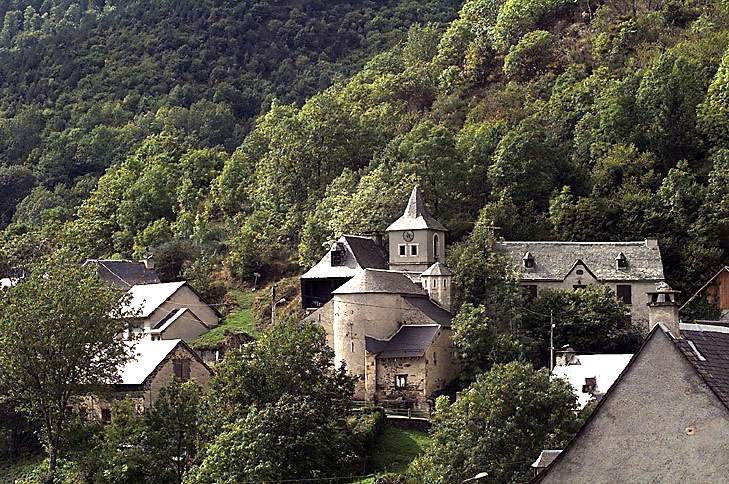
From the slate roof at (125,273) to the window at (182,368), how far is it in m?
19.5

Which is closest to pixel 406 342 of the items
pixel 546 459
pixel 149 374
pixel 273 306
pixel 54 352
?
pixel 149 374

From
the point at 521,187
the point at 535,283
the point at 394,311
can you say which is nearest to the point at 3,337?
the point at 394,311

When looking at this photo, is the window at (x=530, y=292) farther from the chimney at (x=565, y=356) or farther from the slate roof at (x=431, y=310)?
the chimney at (x=565, y=356)

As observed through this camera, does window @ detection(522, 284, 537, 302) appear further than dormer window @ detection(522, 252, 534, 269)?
No

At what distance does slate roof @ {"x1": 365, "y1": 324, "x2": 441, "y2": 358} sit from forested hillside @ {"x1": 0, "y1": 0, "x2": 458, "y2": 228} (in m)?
81.1

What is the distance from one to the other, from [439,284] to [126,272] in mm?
28518

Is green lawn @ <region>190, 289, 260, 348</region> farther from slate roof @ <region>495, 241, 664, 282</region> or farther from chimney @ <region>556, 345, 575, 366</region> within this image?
chimney @ <region>556, 345, 575, 366</region>

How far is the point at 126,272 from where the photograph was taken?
8319cm

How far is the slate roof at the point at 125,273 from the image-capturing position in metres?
80.4

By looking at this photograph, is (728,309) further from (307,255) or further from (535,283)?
(307,255)

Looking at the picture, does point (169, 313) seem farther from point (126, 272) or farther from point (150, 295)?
point (126, 272)

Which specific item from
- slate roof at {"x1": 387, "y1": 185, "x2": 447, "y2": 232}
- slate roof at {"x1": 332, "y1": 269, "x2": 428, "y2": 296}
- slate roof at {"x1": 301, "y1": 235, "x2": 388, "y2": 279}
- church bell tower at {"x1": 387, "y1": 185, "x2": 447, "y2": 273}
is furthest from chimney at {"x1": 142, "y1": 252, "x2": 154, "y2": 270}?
slate roof at {"x1": 332, "y1": 269, "x2": 428, "y2": 296}

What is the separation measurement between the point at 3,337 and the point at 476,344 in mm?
21853

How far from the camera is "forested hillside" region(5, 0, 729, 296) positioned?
7400cm
